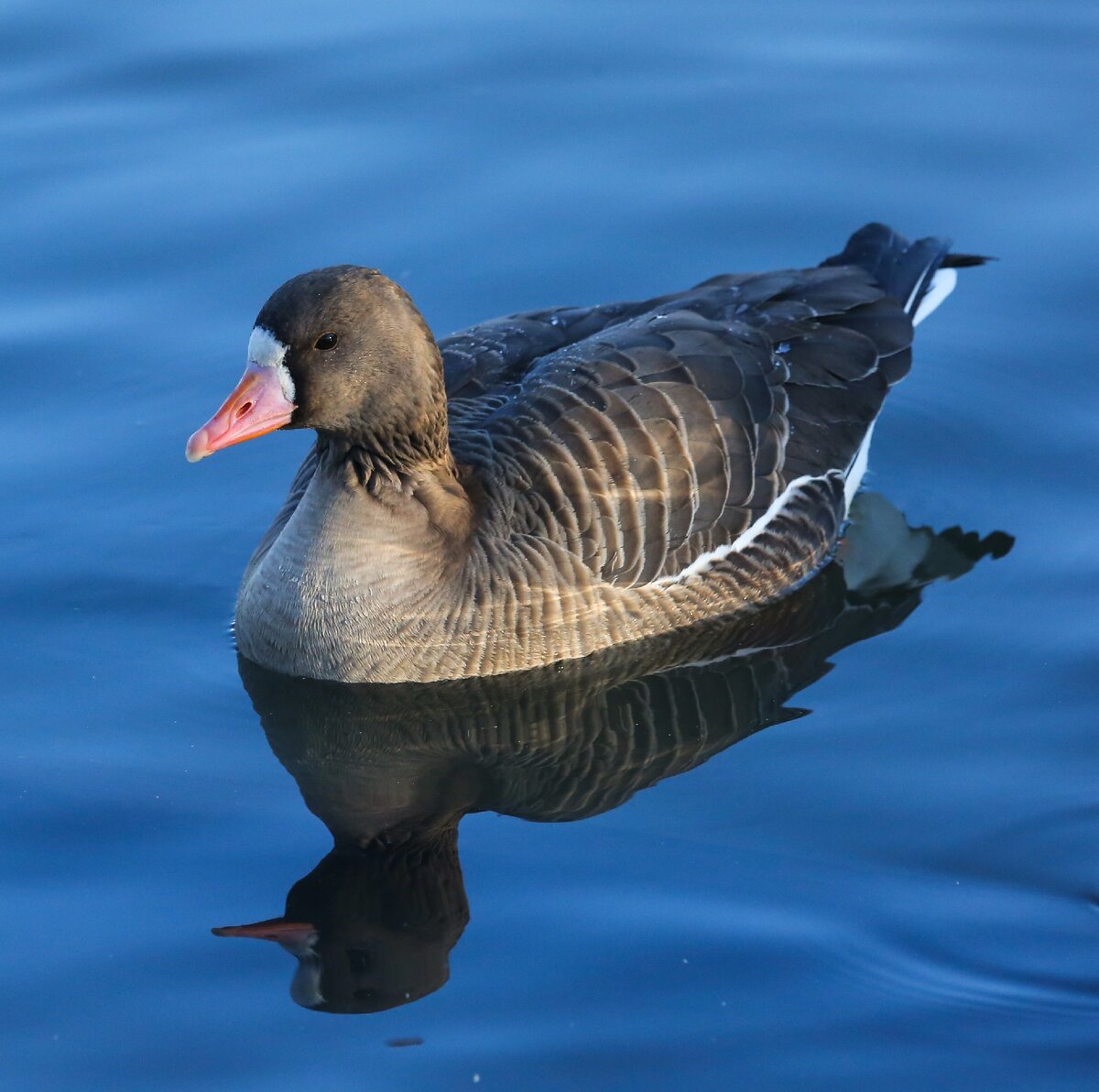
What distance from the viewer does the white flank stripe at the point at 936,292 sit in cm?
1144

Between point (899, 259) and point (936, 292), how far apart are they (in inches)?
15.0

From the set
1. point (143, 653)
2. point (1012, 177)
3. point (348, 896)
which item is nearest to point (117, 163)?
point (143, 653)

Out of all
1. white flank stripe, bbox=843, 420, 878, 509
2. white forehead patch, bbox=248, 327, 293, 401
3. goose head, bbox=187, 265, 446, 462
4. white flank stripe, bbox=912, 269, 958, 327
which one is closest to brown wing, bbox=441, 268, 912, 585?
→ white flank stripe, bbox=843, 420, 878, 509

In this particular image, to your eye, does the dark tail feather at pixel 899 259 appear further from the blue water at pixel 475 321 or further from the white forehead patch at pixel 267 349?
the white forehead patch at pixel 267 349

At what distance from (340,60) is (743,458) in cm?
619

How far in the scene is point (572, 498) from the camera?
31.0 ft

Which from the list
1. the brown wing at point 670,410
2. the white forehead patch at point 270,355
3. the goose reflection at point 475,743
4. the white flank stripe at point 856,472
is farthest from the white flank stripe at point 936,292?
the white forehead patch at point 270,355

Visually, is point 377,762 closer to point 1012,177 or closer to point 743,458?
point 743,458

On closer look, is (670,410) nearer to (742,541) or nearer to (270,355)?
(742,541)

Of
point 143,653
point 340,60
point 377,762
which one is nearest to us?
point 377,762

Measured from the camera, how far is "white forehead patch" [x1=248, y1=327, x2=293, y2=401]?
8797mm

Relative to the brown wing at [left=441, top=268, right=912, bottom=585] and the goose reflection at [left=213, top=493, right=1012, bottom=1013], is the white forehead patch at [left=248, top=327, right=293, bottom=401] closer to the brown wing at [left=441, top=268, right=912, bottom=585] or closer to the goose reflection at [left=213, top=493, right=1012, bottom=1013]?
the brown wing at [left=441, top=268, right=912, bottom=585]

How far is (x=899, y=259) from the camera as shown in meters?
11.3

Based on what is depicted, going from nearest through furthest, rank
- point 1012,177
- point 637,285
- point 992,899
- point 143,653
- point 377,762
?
point 992,899 → point 377,762 → point 143,653 → point 637,285 → point 1012,177
